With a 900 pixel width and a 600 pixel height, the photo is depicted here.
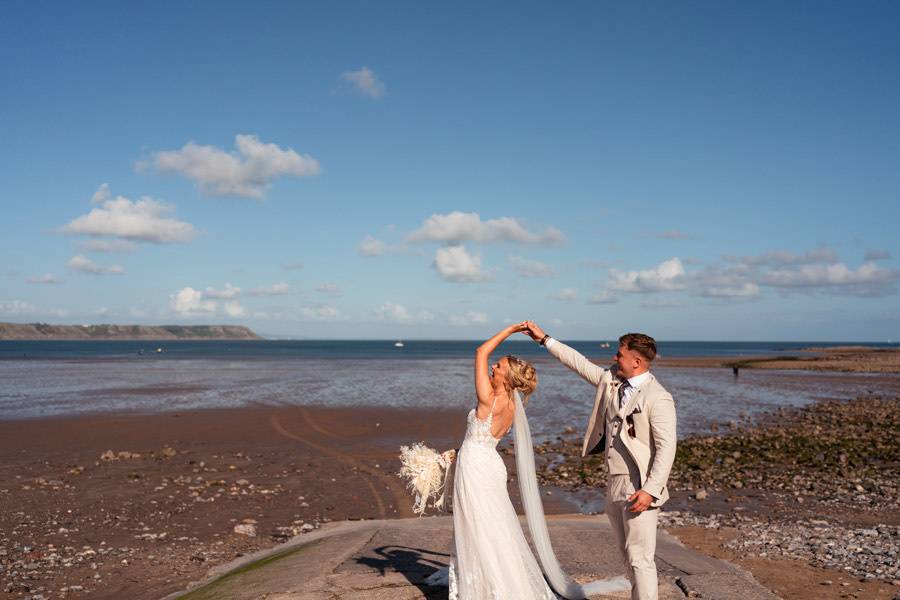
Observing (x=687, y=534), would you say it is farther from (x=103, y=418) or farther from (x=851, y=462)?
(x=103, y=418)

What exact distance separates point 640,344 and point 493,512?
1.98m

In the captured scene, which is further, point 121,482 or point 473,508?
point 121,482

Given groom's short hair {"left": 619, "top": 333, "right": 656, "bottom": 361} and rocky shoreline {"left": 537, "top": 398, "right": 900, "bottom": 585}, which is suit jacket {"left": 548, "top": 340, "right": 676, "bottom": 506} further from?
rocky shoreline {"left": 537, "top": 398, "right": 900, "bottom": 585}

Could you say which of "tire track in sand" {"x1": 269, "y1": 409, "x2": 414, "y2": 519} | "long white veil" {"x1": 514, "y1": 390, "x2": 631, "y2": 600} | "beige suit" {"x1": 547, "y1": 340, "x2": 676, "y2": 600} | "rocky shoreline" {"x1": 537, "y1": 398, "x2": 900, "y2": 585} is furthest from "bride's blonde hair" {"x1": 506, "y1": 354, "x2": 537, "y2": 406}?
"tire track in sand" {"x1": 269, "y1": 409, "x2": 414, "y2": 519}

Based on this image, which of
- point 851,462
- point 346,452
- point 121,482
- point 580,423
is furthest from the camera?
point 580,423

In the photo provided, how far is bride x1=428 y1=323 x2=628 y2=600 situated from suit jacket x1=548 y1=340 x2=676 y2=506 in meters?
0.64

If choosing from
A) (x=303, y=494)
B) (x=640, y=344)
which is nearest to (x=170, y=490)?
(x=303, y=494)

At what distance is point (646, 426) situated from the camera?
5.63 meters

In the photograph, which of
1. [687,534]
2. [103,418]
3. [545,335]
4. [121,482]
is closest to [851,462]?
[687,534]

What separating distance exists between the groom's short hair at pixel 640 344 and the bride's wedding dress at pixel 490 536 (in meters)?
1.21

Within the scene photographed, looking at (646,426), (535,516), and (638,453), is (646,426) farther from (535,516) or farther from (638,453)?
(535,516)

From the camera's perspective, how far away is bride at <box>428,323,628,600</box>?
6215mm

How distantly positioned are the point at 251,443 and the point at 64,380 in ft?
101

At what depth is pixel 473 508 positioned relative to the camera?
6.28m
